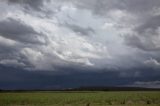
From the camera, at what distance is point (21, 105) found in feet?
201

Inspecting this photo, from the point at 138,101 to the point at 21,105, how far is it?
28106 mm

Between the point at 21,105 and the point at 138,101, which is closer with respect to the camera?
the point at 21,105

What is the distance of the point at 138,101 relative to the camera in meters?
70.8
